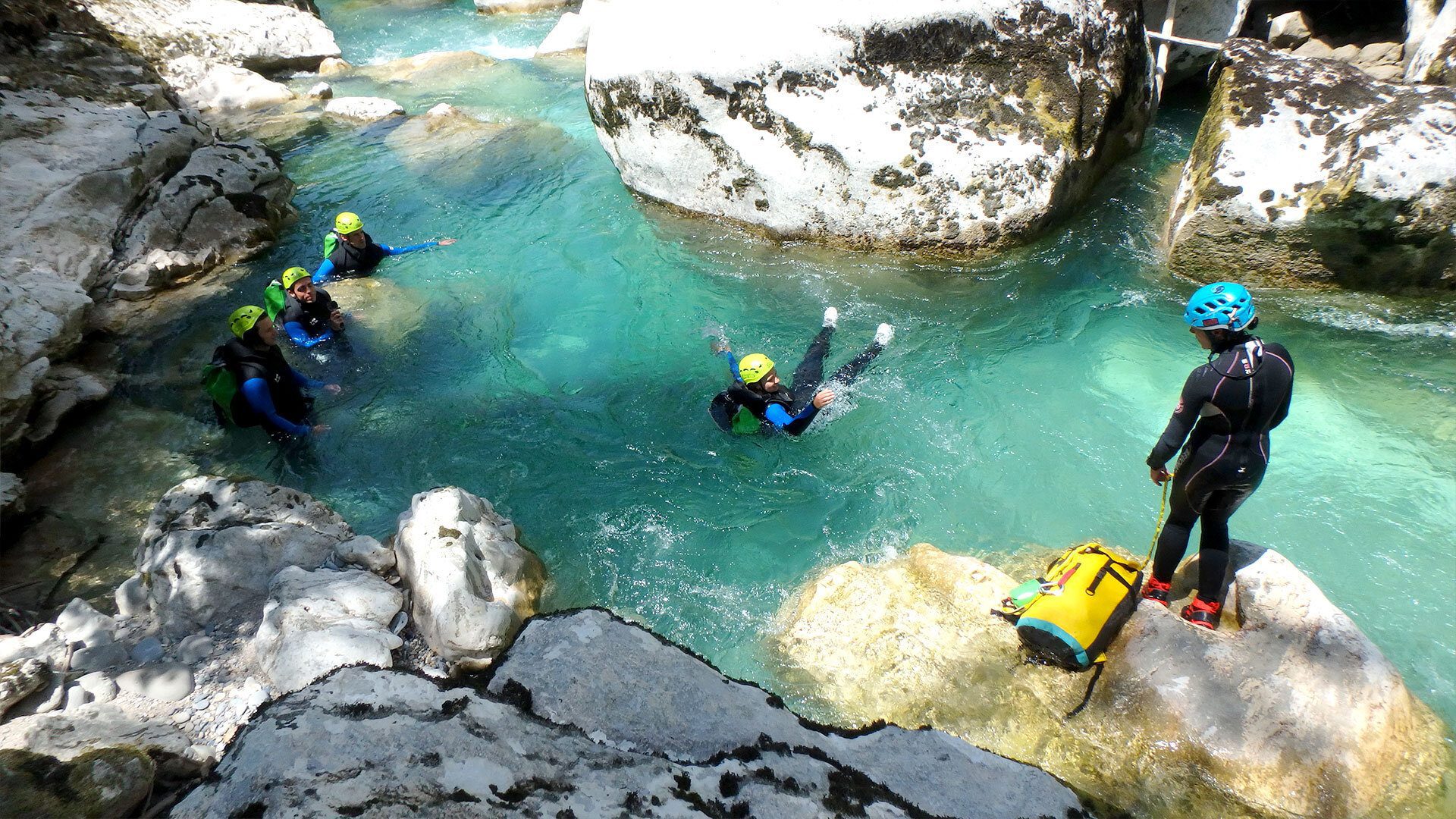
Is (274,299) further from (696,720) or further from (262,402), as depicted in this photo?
(696,720)

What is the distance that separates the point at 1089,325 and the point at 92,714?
7.09 meters

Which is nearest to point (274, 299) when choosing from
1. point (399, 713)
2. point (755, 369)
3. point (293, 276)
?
point (293, 276)

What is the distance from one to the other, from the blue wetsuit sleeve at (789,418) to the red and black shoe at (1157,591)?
2375 millimetres

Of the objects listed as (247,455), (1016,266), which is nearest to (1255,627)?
(1016,266)

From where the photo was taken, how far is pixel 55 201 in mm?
7301

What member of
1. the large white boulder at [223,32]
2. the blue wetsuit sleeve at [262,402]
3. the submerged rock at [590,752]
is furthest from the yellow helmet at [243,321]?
the large white boulder at [223,32]

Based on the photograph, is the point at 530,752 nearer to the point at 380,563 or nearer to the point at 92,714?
the point at 92,714

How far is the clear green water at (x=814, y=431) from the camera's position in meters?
4.88

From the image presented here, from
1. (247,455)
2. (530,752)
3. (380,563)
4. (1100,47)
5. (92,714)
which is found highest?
(1100,47)

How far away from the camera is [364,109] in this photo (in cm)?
1246

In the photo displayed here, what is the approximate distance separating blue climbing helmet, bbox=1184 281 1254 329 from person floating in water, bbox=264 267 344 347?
656cm

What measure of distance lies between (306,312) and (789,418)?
14.9 feet

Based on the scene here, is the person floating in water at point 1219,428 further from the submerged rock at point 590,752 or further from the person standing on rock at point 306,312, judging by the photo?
the person standing on rock at point 306,312

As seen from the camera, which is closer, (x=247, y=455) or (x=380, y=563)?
(x=380, y=563)
